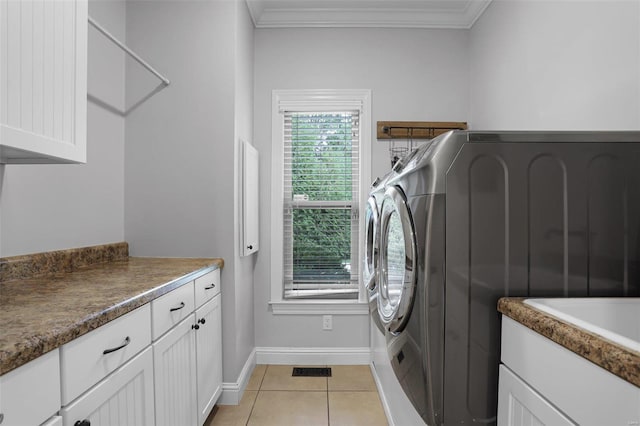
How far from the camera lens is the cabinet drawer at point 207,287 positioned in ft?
5.78

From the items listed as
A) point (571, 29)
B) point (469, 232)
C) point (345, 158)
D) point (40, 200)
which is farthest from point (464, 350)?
point (345, 158)

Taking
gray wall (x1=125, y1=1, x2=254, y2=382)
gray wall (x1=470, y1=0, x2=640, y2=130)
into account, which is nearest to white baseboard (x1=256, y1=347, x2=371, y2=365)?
gray wall (x1=125, y1=1, x2=254, y2=382)

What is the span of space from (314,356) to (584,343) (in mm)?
2317

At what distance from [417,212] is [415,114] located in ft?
6.16

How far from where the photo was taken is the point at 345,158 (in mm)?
2824

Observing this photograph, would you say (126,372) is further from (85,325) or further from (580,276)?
(580,276)

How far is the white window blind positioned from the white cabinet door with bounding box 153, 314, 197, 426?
A: 1.23m

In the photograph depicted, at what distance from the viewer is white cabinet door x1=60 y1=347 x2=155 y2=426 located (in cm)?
88

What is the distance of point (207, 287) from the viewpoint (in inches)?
73.6

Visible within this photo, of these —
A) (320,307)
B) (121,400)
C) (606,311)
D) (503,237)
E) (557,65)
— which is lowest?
(320,307)

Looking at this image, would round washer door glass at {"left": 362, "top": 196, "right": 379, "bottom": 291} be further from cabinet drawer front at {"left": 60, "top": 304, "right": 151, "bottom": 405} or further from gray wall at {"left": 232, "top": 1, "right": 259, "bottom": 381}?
cabinet drawer front at {"left": 60, "top": 304, "right": 151, "bottom": 405}

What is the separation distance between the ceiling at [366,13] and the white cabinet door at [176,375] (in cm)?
224

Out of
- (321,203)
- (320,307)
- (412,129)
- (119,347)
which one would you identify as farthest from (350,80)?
(119,347)

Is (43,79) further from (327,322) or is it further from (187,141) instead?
(327,322)
